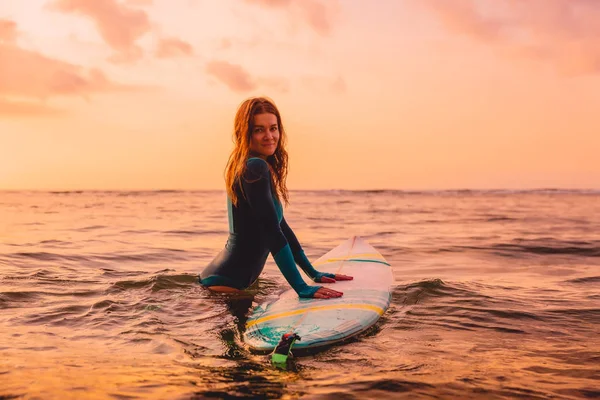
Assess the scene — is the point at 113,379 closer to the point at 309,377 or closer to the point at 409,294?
the point at 309,377

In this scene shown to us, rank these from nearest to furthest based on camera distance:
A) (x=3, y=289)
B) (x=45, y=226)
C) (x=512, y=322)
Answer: (x=512, y=322) < (x=3, y=289) < (x=45, y=226)

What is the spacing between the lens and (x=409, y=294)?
20.3 ft

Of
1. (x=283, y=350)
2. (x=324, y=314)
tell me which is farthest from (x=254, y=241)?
(x=283, y=350)

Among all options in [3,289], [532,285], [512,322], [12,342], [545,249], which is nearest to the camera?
[12,342]

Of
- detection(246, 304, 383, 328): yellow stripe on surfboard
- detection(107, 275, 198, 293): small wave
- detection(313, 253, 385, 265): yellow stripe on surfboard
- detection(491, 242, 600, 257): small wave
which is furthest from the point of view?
detection(491, 242, 600, 257): small wave

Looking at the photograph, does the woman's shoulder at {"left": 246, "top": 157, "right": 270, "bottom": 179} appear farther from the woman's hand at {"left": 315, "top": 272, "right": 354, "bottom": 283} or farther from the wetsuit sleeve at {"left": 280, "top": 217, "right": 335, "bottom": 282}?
the woman's hand at {"left": 315, "top": 272, "right": 354, "bottom": 283}

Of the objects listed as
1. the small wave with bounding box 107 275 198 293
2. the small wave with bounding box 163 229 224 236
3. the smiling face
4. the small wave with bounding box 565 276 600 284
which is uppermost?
the smiling face

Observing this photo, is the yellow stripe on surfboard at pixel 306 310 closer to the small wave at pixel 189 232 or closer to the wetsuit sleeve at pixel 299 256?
the wetsuit sleeve at pixel 299 256

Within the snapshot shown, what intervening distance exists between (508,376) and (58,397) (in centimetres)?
283

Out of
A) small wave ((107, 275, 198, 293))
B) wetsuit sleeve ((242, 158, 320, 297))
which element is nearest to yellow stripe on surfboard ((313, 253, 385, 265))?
small wave ((107, 275, 198, 293))

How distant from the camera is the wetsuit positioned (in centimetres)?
455

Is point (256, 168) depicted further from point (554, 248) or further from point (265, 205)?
point (554, 248)

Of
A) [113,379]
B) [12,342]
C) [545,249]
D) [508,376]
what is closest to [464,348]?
[508,376]

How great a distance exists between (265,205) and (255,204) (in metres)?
0.09
